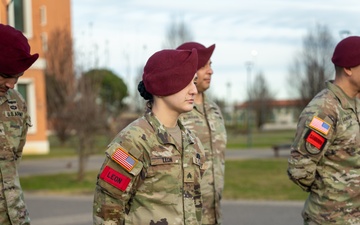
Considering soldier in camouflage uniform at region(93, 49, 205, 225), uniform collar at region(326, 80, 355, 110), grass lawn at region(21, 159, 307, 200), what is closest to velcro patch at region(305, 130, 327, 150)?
uniform collar at region(326, 80, 355, 110)

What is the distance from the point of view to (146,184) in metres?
2.90

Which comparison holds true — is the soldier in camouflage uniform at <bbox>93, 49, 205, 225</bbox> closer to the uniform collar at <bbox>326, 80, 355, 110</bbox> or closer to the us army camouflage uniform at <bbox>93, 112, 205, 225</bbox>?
the us army camouflage uniform at <bbox>93, 112, 205, 225</bbox>

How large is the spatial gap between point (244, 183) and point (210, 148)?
8.84 metres

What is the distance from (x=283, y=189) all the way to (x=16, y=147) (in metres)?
9.52

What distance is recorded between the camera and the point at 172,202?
2.91 m

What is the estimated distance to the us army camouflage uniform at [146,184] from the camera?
2865mm

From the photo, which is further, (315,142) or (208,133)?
(208,133)

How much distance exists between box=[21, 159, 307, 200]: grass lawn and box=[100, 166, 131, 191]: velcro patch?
8.71 meters

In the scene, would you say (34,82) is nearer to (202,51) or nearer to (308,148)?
(202,51)

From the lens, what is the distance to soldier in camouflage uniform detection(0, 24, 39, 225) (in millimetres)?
3230

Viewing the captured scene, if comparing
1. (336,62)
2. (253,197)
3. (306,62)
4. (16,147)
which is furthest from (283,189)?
(306,62)

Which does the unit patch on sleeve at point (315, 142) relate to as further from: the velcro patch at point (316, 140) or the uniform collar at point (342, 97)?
the uniform collar at point (342, 97)

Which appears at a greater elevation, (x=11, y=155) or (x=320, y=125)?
(x=320, y=125)

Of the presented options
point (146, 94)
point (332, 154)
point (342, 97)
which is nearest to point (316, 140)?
point (332, 154)
